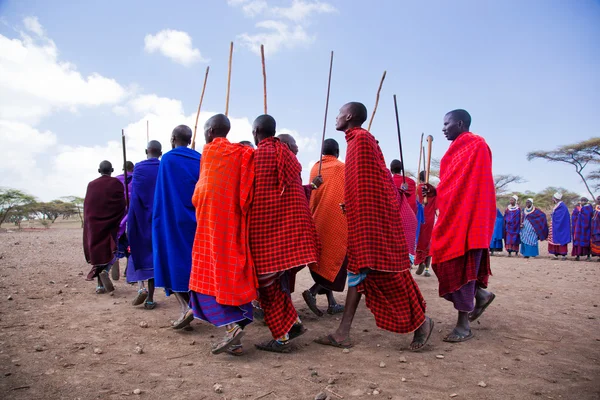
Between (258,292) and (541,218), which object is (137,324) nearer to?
(258,292)

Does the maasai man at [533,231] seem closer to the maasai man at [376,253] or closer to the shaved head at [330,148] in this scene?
the shaved head at [330,148]

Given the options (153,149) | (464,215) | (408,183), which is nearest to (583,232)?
(408,183)

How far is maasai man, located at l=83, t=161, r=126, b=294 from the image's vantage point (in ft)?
21.9

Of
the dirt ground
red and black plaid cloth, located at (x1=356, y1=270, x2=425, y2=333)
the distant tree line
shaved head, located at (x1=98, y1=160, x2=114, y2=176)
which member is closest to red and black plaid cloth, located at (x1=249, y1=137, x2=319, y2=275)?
red and black plaid cloth, located at (x1=356, y1=270, x2=425, y2=333)

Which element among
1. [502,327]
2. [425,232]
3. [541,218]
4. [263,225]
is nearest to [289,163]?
[263,225]

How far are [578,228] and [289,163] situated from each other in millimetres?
13751

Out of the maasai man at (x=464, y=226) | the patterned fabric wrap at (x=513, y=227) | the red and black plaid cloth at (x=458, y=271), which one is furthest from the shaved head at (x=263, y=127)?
the patterned fabric wrap at (x=513, y=227)

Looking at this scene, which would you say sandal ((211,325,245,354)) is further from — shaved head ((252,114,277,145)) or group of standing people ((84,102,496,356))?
shaved head ((252,114,277,145))

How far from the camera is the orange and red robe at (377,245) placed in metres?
3.79

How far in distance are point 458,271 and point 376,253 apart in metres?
1.04

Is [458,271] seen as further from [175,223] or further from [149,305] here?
[149,305]

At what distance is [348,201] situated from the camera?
159 inches

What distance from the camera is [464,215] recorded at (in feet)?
13.6

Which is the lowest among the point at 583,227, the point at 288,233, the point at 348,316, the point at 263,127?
the point at 348,316
